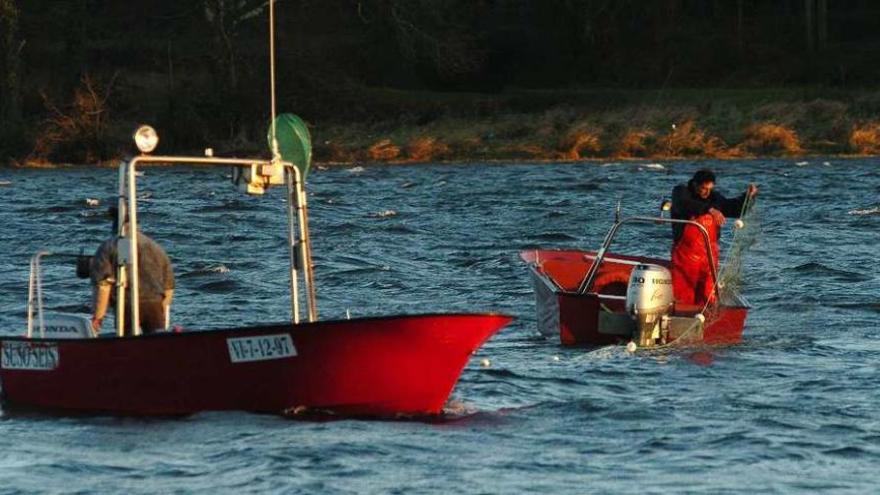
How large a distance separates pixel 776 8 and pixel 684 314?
65.8m

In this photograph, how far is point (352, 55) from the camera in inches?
2879

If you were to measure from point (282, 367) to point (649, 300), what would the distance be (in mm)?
5235

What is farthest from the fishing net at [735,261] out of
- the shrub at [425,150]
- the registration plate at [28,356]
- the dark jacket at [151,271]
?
the shrub at [425,150]

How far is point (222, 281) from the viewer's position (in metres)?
28.6

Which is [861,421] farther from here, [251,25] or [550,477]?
[251,25]

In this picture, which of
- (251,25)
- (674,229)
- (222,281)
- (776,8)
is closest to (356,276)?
(222,281)

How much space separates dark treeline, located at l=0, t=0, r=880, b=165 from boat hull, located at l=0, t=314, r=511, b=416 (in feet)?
141

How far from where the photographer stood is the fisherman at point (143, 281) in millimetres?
15859

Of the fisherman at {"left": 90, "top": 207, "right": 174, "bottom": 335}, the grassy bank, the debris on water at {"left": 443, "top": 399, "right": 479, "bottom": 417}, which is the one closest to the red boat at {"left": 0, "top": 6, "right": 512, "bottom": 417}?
the fisherman at {"left": 90, "top": 207, "right": 174, "bottom": 335}

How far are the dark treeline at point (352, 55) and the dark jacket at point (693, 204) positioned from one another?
39.3 metres

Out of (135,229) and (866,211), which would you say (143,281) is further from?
(866,211)

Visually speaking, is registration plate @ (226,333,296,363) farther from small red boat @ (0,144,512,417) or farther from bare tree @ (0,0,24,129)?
bare tree @ (0,0,24,129)

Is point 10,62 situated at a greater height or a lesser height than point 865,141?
greater

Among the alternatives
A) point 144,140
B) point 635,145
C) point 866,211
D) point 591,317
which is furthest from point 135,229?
point 635,145
